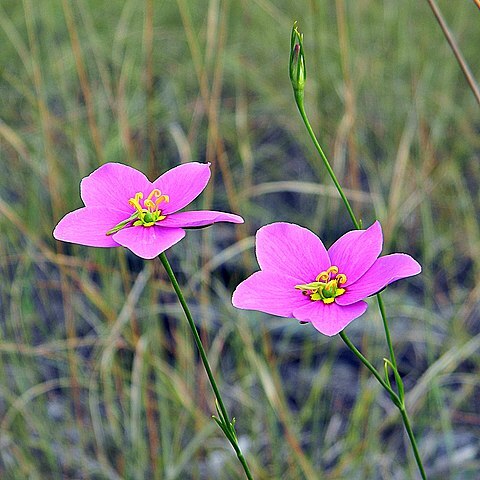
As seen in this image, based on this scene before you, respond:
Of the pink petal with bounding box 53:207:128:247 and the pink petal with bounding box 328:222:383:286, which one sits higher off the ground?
the pink petal with bounding box 53:207:128:247

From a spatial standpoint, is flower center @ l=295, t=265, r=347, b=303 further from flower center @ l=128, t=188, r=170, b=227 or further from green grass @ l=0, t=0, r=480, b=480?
green grass @ l=0, t=0, r=480, b=480

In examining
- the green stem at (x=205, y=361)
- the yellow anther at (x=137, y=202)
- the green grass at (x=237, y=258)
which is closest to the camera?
the green stem at (x=205, y=361)

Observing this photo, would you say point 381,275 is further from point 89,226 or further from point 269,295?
point 89,226

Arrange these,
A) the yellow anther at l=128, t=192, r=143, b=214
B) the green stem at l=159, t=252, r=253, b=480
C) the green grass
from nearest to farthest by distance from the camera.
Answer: the green stem at l=159, t=252, r=253, b=480
the yellow anther at l=128, t=192, r=143, b=214
the green grass

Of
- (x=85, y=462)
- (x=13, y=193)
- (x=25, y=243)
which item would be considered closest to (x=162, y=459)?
(x=85, y=462)

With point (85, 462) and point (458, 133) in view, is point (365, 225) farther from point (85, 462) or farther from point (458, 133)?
point (85, 462)

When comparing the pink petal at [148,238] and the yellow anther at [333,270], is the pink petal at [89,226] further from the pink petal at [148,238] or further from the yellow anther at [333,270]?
the yellow anther at [333,270]

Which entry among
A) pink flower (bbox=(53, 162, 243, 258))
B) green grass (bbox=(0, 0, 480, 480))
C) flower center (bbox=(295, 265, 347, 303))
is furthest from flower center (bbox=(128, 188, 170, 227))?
green grass (bbox=(0, 0, 480, 480))

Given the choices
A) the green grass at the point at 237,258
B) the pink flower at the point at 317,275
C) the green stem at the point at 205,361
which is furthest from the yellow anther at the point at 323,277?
the green grass at the point at 237,258
